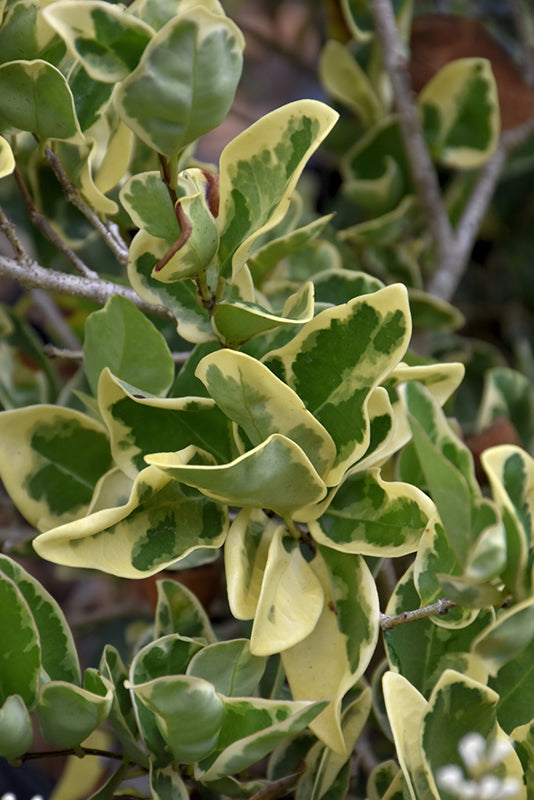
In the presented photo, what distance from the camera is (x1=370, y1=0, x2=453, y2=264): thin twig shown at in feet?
2.79

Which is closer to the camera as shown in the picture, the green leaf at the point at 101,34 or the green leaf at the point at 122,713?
the green leaf at the point at 101,34

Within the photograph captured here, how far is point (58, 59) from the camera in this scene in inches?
21.2

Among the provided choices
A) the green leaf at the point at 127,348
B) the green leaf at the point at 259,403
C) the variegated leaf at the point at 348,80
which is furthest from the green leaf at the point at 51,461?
the variegated leaf at the point at 348,80

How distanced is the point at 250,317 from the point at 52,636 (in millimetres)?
243

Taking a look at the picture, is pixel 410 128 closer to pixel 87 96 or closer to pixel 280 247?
pixel 280 247

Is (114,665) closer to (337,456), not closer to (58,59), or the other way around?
(337,456)

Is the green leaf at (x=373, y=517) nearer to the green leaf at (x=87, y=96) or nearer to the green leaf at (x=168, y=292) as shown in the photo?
the green leaf at (x=168, y=292)

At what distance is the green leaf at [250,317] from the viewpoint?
1.48 feet

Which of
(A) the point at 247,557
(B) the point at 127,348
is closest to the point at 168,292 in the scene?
(B) the point at 127,348

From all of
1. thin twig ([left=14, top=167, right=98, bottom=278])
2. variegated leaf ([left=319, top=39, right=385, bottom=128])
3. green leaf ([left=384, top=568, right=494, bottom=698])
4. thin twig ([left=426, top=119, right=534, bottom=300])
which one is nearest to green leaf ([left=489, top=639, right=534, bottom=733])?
green leaf ([left=384, top=568, right=494, bottom=698])

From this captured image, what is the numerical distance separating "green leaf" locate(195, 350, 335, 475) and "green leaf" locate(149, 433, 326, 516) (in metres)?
0.02

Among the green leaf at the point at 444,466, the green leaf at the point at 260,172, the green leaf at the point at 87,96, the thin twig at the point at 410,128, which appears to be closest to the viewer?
the green leaf at the point at 444,466

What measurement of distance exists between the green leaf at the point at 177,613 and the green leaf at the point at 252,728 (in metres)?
0.10

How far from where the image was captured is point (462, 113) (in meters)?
0.90
